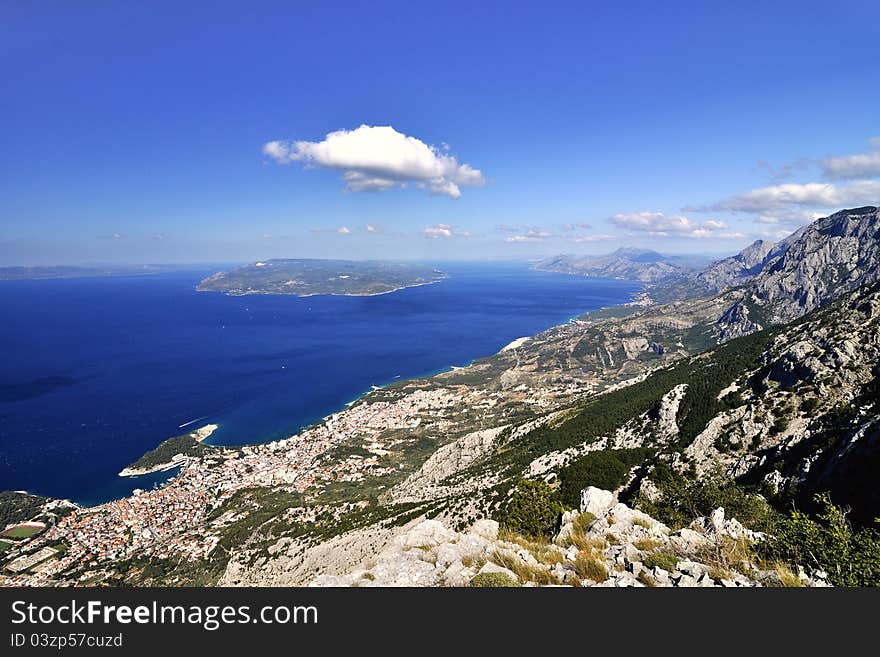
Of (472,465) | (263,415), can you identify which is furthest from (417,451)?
(263,415)

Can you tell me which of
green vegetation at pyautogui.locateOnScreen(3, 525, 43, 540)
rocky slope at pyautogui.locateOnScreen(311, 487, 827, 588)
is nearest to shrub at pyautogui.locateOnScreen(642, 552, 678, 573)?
rocky slope at pyautogui.locateOnScreen(311, 487, 827, 588)

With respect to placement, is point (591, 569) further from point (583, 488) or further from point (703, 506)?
point (583, 488)

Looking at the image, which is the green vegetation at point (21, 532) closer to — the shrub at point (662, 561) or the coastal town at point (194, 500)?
the coastal town at point (194, 500)

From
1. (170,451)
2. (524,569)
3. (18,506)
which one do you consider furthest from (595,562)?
(170,451)

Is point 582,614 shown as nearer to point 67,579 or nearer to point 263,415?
point 67,579

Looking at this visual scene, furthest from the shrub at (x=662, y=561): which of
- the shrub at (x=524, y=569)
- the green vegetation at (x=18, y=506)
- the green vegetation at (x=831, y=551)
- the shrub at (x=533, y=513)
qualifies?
the green vegetation at (x=18, y=506)

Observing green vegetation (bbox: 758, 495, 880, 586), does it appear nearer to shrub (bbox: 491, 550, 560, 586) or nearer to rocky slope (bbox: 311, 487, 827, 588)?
rocky slope (bbox: 311, 487, 827, 588)
